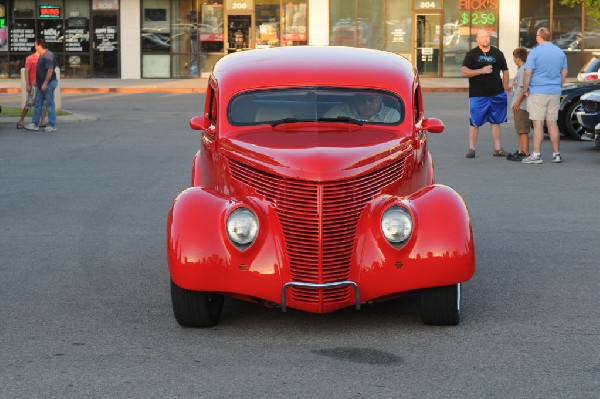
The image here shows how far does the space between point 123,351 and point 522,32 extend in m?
41.8

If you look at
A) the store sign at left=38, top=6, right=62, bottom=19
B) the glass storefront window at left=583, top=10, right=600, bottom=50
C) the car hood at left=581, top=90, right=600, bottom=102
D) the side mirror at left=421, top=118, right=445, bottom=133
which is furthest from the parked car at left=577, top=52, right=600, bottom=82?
the store sign at left=38, top=6, right=62, bottom=19

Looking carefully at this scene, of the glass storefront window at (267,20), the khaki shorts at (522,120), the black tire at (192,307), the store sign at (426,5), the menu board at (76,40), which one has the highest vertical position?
the store sign at (426,5)

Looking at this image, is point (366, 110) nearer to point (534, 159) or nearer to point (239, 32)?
point (534, 159)

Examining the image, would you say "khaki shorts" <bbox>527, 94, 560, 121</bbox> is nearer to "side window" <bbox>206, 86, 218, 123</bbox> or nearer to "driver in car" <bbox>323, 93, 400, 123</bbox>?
"side window" <bbox>206, 86, 218, 123</bbox>

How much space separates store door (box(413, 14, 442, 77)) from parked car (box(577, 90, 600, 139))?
88.8 ft

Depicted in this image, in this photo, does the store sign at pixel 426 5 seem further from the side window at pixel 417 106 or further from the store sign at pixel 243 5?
the side window at pixel 417 106

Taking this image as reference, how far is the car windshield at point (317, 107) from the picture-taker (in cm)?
879

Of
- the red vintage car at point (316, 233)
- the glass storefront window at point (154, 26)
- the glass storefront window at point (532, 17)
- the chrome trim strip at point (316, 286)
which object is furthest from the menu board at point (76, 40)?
the chrome trim strip at point (316, 286)

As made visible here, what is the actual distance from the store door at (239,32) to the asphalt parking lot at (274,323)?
32627 mm

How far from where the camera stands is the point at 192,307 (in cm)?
762

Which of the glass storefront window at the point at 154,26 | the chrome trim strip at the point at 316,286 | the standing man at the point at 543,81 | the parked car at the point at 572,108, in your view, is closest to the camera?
the chrome trim strip at the point at 316,286

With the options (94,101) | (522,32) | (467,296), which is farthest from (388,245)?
(522,32)

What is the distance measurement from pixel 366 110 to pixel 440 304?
6.16ft

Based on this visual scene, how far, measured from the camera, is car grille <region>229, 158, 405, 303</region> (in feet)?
24.7
